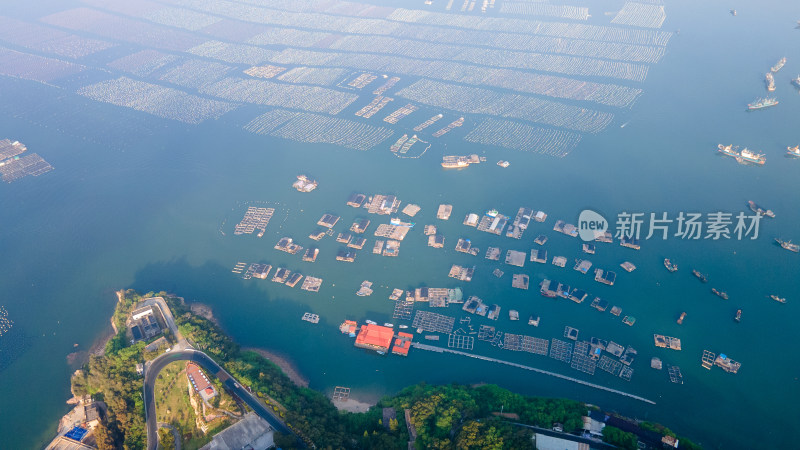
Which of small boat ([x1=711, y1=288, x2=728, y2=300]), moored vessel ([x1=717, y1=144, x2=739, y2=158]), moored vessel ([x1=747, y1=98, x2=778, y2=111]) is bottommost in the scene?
small boat ([x1=711, y1=288, x2=728, y2=300])

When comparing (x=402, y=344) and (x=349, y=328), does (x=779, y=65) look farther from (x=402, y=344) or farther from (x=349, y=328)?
(x=349, y=328)

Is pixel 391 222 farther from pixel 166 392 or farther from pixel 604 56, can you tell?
pixel 604 56

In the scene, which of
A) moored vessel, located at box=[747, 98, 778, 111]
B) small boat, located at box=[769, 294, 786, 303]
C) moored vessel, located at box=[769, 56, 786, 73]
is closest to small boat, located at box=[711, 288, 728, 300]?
small boat, located at box=[769, 294, 786, 303]

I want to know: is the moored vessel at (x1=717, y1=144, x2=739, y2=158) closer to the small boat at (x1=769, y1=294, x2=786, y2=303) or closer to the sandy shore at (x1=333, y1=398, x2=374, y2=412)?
the small boat at (x1=769, y1=294, x2=786, y2=303)

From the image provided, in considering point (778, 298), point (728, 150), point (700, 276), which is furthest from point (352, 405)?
point (728, 150)

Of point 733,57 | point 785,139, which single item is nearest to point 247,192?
point 785,139
